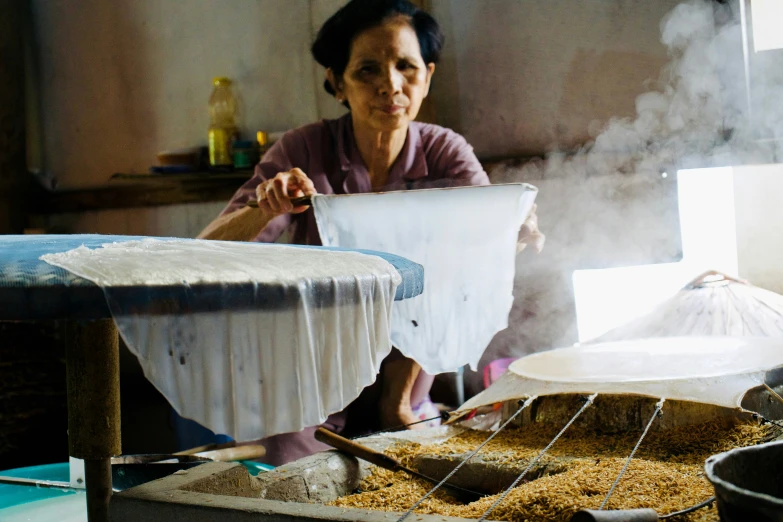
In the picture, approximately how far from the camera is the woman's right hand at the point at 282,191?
2389 millimetres

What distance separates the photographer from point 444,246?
243 centimetres

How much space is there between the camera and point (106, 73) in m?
5.05

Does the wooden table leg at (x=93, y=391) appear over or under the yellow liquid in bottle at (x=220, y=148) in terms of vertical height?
under

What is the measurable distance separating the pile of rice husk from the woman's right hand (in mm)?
853

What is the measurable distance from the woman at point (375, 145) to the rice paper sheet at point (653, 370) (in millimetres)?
908

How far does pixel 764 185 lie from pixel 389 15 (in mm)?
1887

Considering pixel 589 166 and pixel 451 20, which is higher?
pixel 451 20

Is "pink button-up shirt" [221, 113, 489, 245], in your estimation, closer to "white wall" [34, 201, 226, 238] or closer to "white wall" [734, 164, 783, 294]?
"white wall" [734, 164, 783, 294]

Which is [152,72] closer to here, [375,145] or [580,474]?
[375,145]

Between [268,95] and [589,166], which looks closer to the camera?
[589,166]

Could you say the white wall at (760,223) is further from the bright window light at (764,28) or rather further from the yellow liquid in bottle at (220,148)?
the yellow liquid in bottle at (220,148)

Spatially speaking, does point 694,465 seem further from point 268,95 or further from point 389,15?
point 268,95

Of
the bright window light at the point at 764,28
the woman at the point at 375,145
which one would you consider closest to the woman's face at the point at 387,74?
the woman at the point at 375,145

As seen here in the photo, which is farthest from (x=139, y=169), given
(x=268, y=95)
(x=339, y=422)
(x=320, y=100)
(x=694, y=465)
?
(x=694, y=465)
